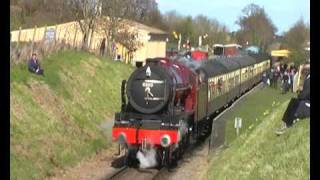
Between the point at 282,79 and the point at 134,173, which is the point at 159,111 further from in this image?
the point at 282,79

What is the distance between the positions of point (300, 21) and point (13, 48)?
84342mm

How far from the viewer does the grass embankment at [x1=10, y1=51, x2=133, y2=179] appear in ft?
54.4

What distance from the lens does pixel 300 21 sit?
10319 centimetres

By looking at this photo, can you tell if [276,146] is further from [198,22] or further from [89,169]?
[198,22]

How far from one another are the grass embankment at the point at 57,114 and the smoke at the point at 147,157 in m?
2.14

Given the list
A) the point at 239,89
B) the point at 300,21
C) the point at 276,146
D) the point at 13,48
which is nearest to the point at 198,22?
the point at 300,21

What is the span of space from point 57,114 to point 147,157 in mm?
4978

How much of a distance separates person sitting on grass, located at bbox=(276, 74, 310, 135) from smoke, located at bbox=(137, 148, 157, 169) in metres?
4.46

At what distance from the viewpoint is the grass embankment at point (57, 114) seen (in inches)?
653

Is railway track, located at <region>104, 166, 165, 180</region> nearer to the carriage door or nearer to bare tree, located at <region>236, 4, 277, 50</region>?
the carriage door

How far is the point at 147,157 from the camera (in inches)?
692

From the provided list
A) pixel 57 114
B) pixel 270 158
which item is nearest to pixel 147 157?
pixel 57 114

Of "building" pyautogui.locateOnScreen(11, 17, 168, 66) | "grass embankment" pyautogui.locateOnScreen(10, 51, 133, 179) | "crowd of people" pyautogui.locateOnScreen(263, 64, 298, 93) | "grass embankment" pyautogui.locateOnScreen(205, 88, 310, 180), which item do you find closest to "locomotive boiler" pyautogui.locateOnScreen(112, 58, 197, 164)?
"grass embankment" pyautogui.locateOnScreen(205, 88, 310, 180)

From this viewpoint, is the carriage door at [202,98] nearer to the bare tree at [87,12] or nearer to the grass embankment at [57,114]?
the grass embankment at [57,114]
